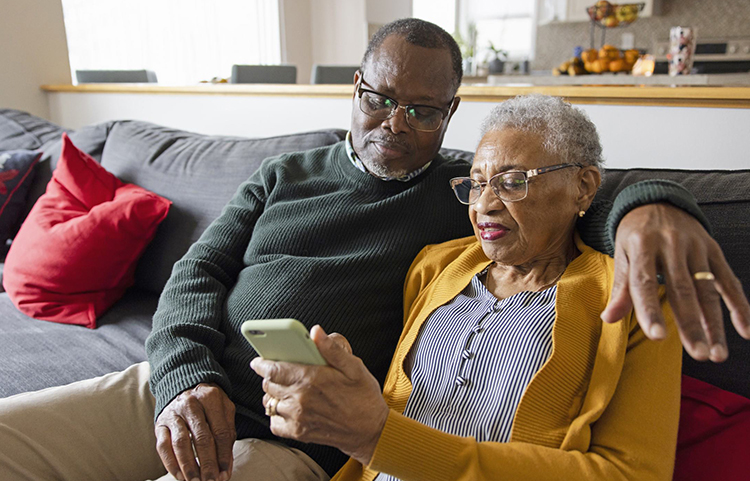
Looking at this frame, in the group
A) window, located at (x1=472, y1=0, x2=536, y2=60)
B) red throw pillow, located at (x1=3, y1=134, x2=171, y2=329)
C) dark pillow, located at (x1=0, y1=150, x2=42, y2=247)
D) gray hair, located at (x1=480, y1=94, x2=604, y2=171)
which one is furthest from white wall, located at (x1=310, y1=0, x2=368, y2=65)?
gray hair, located at (x1=480, y1=94, x2=604, y2=171)

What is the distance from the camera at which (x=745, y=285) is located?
102cm

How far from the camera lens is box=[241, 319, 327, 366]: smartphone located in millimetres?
704

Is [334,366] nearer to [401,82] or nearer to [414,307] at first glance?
[414,307]

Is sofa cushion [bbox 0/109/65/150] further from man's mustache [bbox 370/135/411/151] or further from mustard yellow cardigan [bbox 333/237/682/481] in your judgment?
mustard yellow cardigan [bbox 333/237/682/481]

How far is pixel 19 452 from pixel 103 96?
2.69 m

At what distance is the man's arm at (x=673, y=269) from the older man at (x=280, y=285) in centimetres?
24

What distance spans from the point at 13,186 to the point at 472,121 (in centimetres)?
167

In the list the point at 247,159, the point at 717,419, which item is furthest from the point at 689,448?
the point at 247,159

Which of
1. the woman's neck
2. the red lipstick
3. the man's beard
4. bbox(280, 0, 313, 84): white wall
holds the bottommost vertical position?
the woman's neck

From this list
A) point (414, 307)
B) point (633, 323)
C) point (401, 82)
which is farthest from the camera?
point (401, 82)

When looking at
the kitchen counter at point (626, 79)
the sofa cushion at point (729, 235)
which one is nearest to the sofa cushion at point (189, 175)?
the sofa cushion at point (729, 235)

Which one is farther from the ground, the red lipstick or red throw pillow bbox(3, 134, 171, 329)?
the red lipstick

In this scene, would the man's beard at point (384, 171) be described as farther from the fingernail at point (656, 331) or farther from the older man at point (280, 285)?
the fingernail at point (656, 331)

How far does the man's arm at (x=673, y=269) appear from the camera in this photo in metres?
0.69
